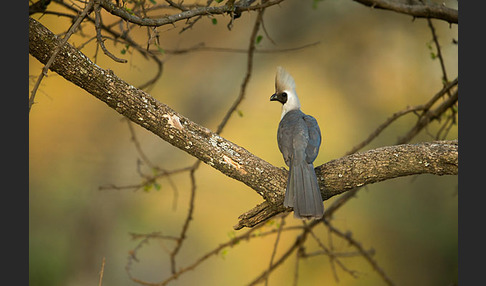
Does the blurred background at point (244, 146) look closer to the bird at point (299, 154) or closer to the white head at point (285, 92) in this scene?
the white head at point (285, 92)

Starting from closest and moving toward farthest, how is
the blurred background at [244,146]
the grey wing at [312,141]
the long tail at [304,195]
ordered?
the long tail at [304,195]
the grey wing at [312,141]
the blurred background at [244,146]

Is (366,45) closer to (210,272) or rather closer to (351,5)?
(351,5)

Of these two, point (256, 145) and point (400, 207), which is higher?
point (256, 145)

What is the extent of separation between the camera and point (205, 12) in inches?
82.5

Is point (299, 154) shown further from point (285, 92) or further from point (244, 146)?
point (244, 146)

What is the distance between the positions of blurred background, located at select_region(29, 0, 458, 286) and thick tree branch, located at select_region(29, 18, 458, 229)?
307 cm

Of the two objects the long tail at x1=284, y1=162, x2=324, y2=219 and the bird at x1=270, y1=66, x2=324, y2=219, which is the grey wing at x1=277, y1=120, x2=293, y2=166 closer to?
the bird at x1=270, y1=66, x2=324, y2=219

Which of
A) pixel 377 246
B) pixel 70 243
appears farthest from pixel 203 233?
pixel 377 246

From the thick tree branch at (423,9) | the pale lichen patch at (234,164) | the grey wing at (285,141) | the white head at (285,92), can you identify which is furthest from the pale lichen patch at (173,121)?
the thick tree branch at (423,9)

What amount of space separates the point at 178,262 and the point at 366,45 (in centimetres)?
295

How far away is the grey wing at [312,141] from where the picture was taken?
6.84ft

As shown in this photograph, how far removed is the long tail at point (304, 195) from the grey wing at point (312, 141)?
0.10 metres

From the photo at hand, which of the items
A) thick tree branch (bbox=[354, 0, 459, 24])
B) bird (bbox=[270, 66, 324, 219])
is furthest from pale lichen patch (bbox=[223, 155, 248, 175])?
thick tree branch (bbox=[354, 0, 459, 24])

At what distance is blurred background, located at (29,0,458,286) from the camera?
522cm
